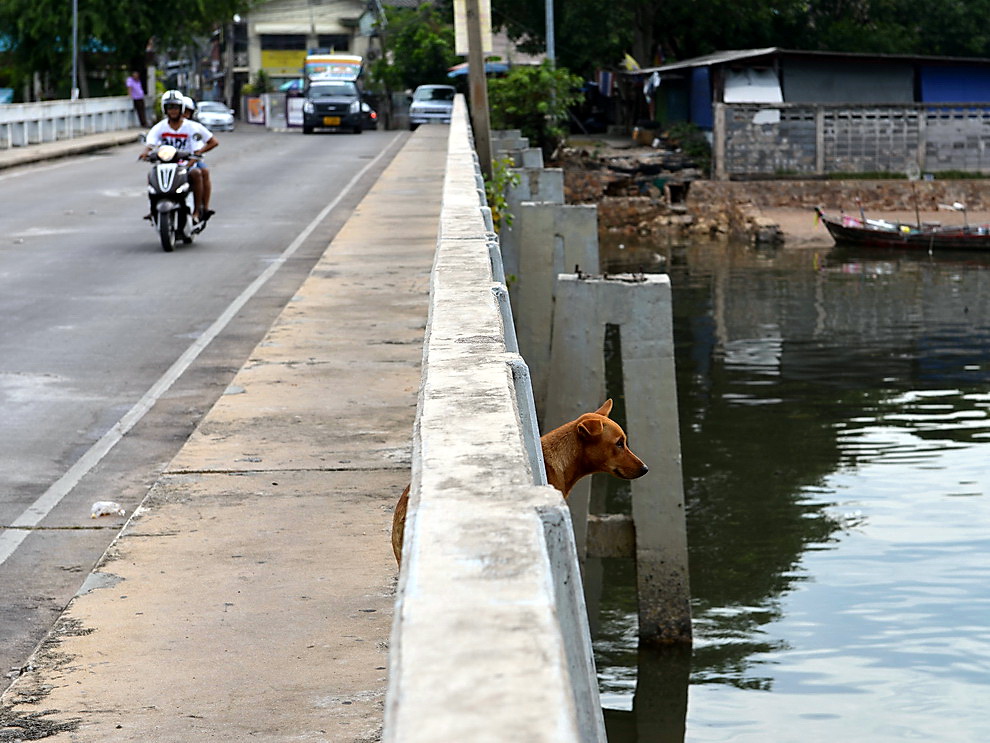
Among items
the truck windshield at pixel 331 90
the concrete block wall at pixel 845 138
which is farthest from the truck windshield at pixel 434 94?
the concrete block wall at pixel 845 138

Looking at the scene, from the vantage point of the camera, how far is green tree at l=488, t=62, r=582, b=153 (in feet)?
124

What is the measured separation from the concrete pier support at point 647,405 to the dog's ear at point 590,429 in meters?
4.02

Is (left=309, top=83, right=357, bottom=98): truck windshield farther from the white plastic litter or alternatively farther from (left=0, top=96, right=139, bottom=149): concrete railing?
the white plastic litter

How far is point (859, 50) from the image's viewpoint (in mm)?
45969

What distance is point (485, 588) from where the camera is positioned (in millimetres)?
2322

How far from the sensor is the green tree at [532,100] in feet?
124

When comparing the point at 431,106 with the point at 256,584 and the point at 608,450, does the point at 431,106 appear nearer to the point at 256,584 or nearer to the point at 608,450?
the point at 608,450

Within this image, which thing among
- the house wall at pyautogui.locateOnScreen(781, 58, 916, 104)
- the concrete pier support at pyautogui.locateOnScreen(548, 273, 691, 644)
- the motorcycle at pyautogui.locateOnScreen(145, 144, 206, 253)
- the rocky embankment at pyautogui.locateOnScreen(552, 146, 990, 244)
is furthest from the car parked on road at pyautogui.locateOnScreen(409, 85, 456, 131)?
the concrete pier support at pyautogui.locateOnScreen(548, 273, 691, 644)

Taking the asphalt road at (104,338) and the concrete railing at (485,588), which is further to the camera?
the asphalt road at (104,338)

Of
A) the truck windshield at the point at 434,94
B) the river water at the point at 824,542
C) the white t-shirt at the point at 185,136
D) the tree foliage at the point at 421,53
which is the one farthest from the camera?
the tree foliage at the point at 421,53

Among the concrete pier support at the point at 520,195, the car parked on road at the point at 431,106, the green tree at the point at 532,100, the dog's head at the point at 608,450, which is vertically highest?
the car parked on road at the point at 431,106

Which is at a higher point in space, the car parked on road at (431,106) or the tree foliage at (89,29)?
the tree foliage at (89,29)

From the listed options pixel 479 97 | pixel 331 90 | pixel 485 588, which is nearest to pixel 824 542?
pixel 479 97

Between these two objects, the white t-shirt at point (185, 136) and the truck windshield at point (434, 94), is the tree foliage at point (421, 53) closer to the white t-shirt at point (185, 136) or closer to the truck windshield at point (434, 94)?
the truck windshield at point (434, 94)
